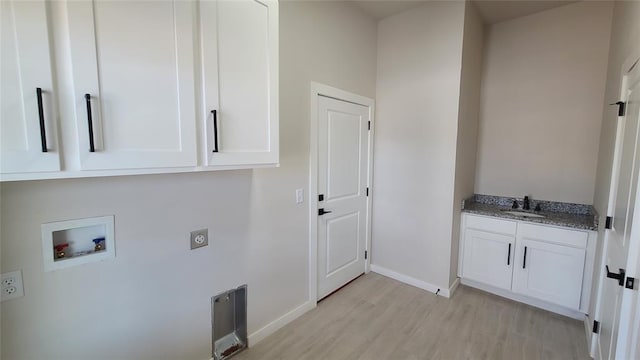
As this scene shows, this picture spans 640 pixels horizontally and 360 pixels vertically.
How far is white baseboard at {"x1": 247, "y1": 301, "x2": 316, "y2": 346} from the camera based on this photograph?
7.07 feet

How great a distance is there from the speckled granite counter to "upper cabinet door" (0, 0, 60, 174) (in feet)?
10.8

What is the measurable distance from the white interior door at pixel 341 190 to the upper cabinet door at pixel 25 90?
73.6 inches

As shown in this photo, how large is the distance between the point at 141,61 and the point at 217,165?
55 cm

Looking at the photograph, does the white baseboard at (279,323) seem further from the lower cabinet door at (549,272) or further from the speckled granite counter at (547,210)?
the lower cabinet door at (549,272)

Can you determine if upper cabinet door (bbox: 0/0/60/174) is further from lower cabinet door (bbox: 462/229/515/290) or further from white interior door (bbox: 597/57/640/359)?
lower cabinet door (bbox: 462/229/515/290)

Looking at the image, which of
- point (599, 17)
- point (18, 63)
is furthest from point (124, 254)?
point (599, 17)

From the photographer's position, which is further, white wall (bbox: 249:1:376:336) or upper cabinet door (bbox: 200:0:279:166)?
white wall (bbox: 249:1:376:336)

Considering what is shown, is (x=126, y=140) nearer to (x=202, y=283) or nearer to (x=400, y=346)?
(x=202, y=283)

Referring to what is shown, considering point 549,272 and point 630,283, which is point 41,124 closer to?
point 630,283

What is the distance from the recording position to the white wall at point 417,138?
2.71 meters

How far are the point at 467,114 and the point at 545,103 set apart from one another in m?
0.87

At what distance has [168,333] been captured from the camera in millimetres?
1663

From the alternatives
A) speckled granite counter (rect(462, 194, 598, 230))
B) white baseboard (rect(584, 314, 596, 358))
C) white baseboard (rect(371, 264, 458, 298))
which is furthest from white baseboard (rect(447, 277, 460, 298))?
white baseboard (rect(584, 314, 596, 358))

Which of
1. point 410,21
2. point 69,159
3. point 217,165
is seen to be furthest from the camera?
point 410,21
